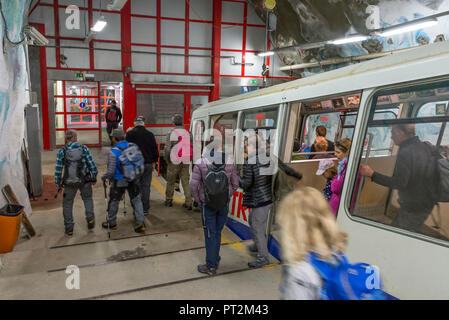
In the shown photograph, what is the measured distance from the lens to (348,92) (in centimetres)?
312

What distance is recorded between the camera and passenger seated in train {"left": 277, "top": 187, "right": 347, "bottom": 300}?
61.7 inches

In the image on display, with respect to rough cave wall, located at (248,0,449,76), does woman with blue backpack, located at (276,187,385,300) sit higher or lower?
lower

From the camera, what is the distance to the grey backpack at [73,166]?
4.88m

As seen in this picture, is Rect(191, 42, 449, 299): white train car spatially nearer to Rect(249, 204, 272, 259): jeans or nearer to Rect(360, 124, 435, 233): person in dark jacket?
Rect(360, 124, 435, 233): person in dark jacket

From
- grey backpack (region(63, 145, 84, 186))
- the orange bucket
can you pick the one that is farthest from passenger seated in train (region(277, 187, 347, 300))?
the orange bucket

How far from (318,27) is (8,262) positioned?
45.3 ft

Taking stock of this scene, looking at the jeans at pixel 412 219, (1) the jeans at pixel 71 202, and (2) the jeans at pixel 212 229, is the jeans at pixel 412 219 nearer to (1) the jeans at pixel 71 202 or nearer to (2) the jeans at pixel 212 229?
(2) the jeans at pixel 212 229

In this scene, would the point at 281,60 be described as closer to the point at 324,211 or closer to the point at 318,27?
the point at 318,27

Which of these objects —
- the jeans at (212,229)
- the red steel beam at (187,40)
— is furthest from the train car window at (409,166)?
the red steel beam at (187,40)

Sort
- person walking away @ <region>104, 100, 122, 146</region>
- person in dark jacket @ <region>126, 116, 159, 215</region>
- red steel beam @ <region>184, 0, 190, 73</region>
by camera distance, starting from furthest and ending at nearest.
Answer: red steel beam @ <region>184, 0, 190, 73</region>
person walking away @ <region>104, 100, 122, 146</region>
person in dark jacket @ <region>126, 116, 159, 215</region>

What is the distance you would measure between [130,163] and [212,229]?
201cm

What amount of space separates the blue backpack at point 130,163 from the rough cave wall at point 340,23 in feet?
33.6

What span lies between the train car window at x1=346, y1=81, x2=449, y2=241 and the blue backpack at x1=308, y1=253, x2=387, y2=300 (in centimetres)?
111

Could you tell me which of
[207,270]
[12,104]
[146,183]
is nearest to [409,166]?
[207,270]
